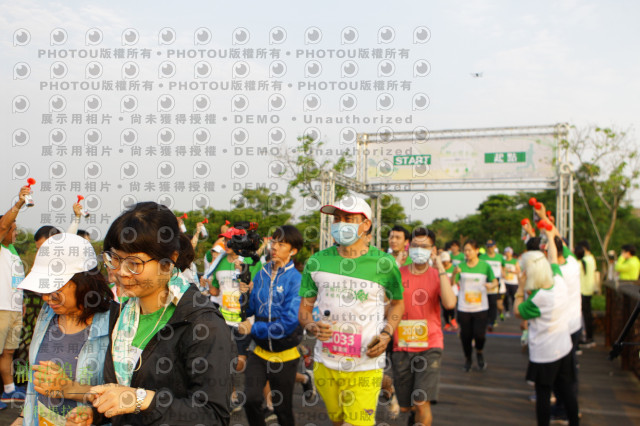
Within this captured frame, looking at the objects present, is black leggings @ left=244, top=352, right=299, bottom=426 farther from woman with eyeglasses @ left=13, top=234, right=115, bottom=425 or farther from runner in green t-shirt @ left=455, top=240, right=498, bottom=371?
runner in green t-shirt @ left=455, top=240, right=498, bottom=371

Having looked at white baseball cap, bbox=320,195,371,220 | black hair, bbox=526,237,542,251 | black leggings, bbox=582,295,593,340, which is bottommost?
black leggings, bbox=582,295,593,340

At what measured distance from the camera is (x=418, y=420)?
4.41 metres

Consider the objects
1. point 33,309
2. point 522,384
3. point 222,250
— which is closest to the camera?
point 33,309

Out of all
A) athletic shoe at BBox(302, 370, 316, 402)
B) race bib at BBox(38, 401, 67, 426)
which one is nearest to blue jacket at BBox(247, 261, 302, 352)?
athletic shoe at BBox(302, 370, 316, 402)

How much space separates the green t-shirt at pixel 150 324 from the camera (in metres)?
1.96

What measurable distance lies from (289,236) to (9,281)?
2980mm

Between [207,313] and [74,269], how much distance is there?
852mm

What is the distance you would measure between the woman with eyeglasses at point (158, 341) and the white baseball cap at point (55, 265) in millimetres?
471

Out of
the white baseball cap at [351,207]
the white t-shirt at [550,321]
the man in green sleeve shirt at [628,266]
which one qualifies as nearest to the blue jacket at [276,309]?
the white baseball cap at [351,207]

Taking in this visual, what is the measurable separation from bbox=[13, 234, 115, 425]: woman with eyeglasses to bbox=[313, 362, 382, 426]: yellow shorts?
188 cm

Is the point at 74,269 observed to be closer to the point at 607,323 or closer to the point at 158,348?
the point at 158,348

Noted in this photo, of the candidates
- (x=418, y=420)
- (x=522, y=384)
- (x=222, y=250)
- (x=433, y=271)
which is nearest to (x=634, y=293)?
(x=522, y=384)

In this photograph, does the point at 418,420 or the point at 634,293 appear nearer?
the point at 418,420

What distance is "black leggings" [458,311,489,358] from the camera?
8.11 meters
